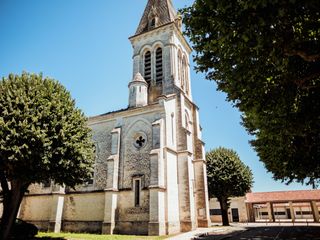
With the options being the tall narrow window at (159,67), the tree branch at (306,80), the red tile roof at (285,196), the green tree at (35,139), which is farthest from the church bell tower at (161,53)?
the red tile roof at (285,196)

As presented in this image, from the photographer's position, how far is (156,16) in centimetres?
2903

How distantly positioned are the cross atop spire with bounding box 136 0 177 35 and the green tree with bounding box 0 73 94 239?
56.9 feet

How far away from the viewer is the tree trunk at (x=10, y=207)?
41.0 ft

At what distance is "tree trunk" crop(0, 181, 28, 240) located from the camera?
12508 mm

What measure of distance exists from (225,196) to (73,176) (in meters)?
19.9

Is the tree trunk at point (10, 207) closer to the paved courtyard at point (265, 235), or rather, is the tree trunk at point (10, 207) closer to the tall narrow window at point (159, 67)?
the paved courtyard at point (265, 235)

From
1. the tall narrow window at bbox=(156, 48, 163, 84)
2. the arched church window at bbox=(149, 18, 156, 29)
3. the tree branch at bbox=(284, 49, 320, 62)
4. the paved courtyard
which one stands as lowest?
the paved courtyard

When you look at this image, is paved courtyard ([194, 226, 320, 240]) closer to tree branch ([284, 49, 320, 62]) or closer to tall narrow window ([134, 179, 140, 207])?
tall narrow window ([134, 179, 140, 207])

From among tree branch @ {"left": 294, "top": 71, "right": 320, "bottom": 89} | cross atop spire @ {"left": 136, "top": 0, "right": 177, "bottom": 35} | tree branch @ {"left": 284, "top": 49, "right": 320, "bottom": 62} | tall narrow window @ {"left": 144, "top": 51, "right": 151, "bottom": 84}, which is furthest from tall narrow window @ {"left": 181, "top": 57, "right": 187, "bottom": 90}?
tree branch @ {"left": 284, "top": 49, "right": 320, "bottom": 62}

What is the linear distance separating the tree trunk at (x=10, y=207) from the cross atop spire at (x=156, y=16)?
22097mm

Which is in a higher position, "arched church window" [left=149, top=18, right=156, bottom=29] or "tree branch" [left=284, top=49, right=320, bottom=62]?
"arched church window" [left=149, top=18, right=156, bottom=29]

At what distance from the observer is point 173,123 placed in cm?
2170

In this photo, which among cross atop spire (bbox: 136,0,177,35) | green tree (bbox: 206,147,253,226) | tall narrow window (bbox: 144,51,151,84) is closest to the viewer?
tall narrow window (bbox: 144,51,151,84)

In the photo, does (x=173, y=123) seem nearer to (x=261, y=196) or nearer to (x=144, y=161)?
(x=144, y=161)
